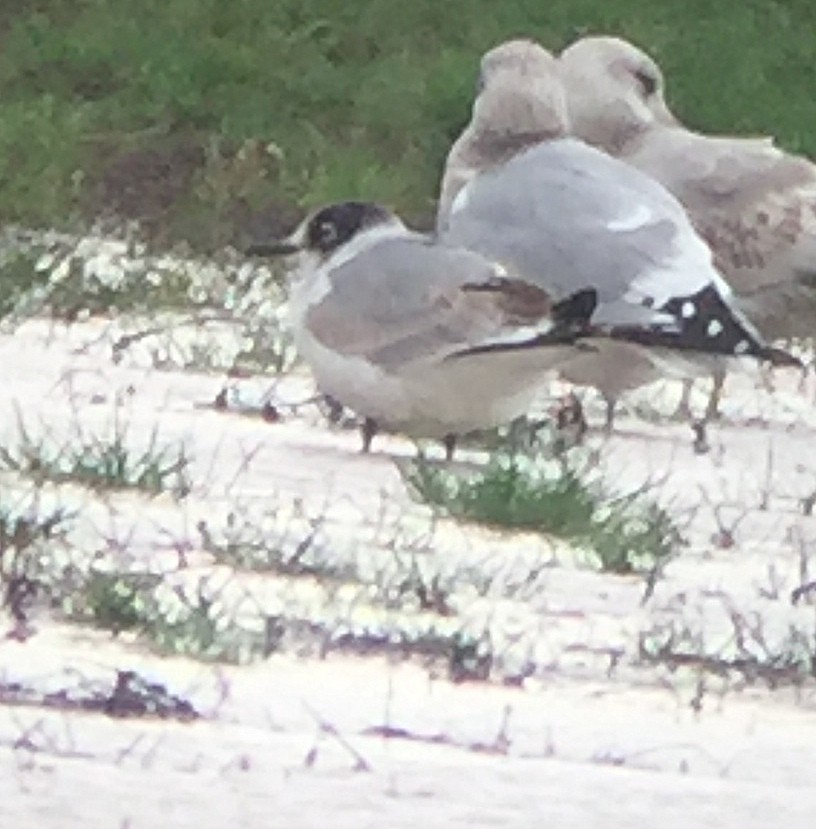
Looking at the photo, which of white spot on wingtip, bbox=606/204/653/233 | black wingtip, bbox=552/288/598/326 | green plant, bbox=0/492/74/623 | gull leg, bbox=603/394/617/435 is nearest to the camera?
green plant, bbox=0/492/74/623

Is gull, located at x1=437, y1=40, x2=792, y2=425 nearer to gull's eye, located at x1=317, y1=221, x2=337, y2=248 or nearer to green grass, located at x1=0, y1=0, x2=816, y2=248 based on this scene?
gull's eye, located at x1=317, y1=221, x2=337, y2=248

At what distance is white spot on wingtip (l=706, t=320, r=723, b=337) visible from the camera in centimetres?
697

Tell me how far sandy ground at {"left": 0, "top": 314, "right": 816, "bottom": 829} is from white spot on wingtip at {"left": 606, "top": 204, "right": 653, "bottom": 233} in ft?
3.50

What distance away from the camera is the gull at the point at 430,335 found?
21.5 ft

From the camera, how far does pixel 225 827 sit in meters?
3.14

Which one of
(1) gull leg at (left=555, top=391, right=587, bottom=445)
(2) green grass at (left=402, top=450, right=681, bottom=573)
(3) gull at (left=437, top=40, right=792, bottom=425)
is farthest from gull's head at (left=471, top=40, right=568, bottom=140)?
(2) green grass at (left=402, top=450, right=681, bottom=573)

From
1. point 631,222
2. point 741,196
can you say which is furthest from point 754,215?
point 631,222

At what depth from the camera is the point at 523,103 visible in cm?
877

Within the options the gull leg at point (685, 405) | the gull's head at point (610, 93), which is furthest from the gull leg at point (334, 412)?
the gull's head at point (610, 93)

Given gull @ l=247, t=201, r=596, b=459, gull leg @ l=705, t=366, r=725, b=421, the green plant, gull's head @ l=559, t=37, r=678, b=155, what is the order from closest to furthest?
the green plant < gull @ l=247, t=201, r=596, b=459 < gull leg @ l=705, t=366, r=725, b=421 < gull's head @ l=559, t=37, r=678, b=155

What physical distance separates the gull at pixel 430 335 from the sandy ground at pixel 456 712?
40 centimetres

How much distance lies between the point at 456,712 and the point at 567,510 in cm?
183

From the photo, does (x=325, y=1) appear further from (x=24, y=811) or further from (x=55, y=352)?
(x=24, y=811)

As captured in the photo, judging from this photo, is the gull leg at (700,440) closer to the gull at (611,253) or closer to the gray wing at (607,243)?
the gull at (611,253)
